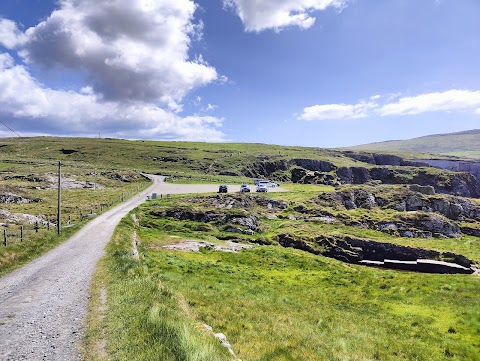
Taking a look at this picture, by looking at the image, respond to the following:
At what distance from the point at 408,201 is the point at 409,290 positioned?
199ft

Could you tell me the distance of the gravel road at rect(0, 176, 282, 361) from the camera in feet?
40.7

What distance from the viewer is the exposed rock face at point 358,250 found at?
54656 mm

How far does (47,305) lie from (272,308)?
14026 millimetres

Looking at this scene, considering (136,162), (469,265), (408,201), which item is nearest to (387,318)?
(469,265)

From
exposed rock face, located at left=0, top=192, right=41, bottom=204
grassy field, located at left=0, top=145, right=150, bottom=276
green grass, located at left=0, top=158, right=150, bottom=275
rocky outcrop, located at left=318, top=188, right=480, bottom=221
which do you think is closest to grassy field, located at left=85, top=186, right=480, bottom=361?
green grass, located at left=0, top=158, right=150, bottom=275

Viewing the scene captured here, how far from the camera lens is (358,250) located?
5738cm

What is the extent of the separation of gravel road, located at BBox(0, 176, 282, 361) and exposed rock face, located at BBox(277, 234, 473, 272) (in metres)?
33.8

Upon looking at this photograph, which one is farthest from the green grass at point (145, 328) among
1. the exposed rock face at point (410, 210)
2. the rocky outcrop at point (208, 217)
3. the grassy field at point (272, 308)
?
the exposed rock face at point (410, 210)

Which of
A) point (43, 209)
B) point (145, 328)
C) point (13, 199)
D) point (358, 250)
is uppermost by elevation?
point (145, 328)

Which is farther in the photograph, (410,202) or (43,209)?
(410,202)

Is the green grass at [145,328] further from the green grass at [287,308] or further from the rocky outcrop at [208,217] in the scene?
the rocky outcrop at [208,217]

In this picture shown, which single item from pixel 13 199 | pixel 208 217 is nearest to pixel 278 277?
pixel 208 217

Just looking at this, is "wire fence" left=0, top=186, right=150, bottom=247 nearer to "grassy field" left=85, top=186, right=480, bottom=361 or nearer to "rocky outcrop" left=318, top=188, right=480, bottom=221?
"grassy field" left=85, top=186, right=480, bottom=361

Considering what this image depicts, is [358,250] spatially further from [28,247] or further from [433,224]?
[28,247]
